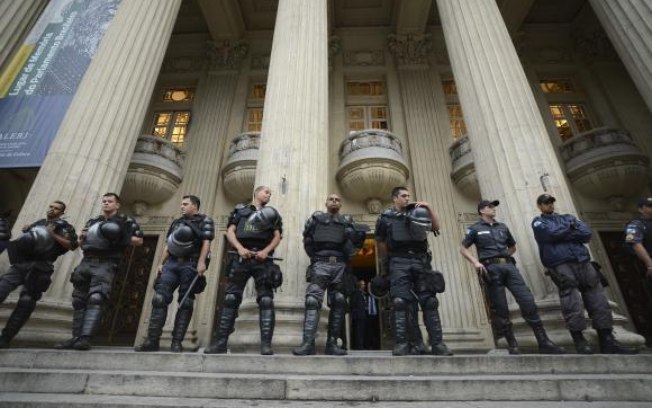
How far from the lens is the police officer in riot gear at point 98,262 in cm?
382

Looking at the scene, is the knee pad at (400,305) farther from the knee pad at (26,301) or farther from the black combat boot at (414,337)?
the knee pad at (26,301)

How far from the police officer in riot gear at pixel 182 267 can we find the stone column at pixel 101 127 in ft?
5.66

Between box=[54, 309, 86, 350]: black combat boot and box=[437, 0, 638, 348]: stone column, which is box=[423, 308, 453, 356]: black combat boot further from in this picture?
box=[54, 309, 86, 350]: black combat boot

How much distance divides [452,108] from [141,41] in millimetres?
9212

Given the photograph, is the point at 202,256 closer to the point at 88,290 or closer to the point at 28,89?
the point at 88,290

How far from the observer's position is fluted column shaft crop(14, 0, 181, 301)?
516 cm

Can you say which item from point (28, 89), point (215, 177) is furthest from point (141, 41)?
point (215, 177)

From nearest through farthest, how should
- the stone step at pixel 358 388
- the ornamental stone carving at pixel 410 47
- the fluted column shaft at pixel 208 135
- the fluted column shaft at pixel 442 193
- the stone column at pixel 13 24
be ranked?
1. the stone step at pixel 358 388
2. the stone column at pixel 13 24
3. the fluted column shaft at pixel 442 193
4. the fluted column shaft at pixel 208 135
5. the ornamental stone carving at pixel 410 47

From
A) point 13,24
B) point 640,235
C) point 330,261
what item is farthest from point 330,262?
point 13,24

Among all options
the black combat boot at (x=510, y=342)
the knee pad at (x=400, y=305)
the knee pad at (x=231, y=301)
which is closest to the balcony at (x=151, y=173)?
the knee pad at (x=231, y=301)

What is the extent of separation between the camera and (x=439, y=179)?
33.2 feet

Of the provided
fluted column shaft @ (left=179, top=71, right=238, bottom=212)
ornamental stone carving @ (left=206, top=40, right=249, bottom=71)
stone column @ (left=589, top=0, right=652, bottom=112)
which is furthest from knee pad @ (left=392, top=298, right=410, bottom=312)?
ornamental stone carving @ (left=206, top=40, right=249, bottom=71)

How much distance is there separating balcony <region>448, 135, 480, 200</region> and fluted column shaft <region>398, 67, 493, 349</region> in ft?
0.87

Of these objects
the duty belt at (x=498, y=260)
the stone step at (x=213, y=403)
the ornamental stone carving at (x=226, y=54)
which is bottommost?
the stone step at (x=213, y=403)
